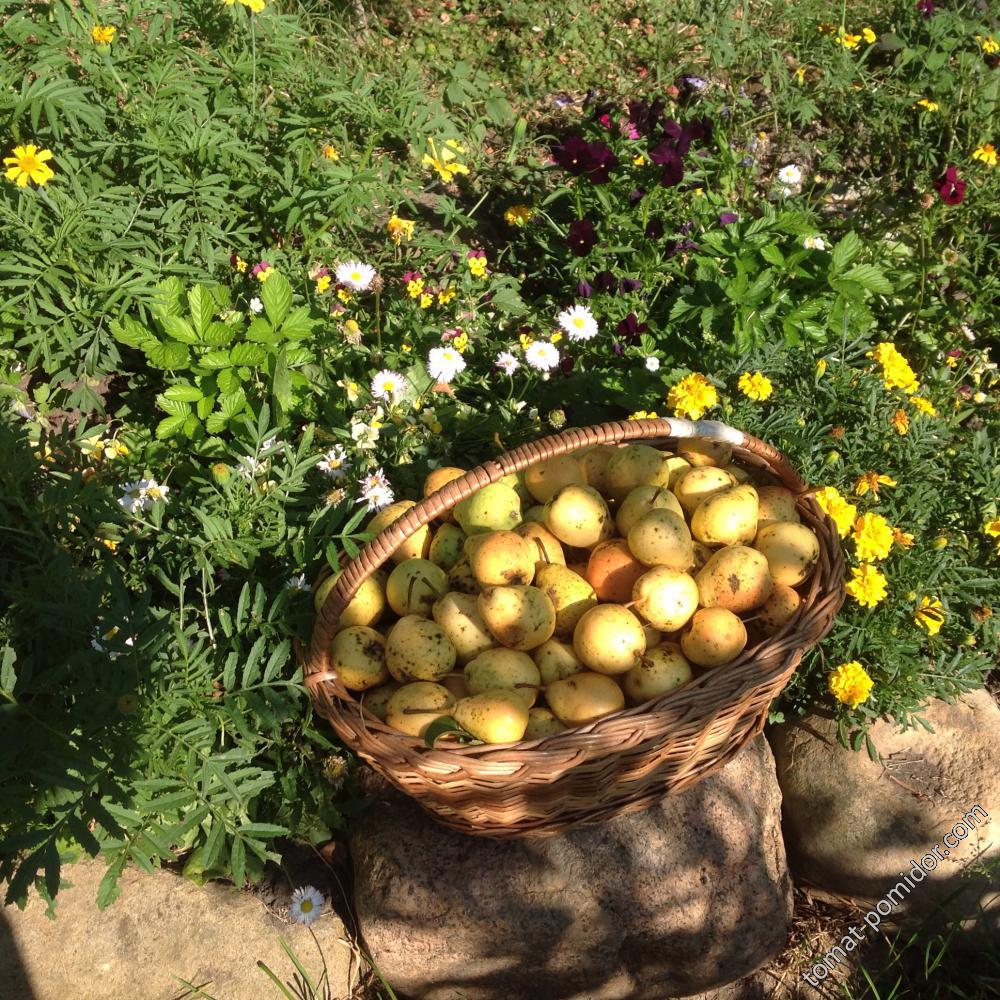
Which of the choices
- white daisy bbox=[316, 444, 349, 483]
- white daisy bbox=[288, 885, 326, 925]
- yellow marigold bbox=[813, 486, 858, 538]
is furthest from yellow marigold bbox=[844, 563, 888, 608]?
white daisy bbox=[288, 885, 326, 925]

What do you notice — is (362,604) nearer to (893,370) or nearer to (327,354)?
(327,354)

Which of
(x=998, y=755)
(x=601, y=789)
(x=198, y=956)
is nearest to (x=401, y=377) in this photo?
(x=601, y=789)

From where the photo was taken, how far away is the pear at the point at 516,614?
2041 mm

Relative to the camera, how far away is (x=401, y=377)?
2893mm

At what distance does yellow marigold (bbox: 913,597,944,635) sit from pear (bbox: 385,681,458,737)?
1.32 m

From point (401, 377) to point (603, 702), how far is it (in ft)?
4.47

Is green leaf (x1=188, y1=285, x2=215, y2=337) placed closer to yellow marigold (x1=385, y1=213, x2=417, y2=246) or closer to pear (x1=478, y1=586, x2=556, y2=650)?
yellow marigold (x1=385, y1=213, x2=417, y2=246)

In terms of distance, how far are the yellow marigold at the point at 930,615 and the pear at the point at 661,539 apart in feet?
2.45

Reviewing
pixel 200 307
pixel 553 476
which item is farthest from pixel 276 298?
pixel 553 476

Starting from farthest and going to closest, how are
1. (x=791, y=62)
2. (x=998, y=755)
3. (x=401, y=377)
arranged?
(x=791, y=62) < (x=401, y=377) < (x=998, y=755)

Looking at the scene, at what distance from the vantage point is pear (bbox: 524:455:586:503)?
2.46m

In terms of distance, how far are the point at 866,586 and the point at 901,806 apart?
690 millimetres

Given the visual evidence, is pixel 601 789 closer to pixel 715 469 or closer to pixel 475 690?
pixel 475 690

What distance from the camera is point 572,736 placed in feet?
6.05
